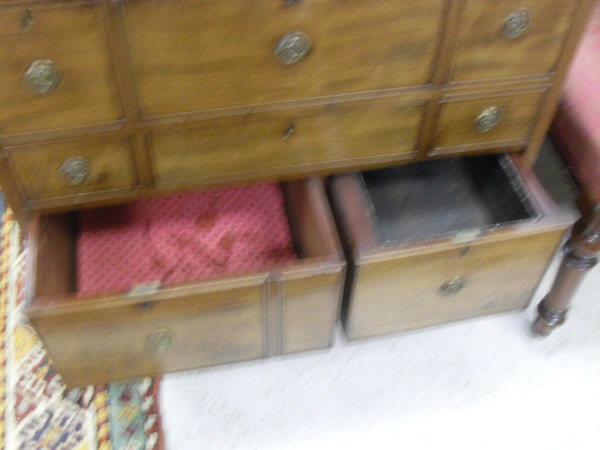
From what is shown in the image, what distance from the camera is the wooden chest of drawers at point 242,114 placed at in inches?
36.9

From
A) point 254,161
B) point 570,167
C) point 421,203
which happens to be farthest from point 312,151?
point 570,167

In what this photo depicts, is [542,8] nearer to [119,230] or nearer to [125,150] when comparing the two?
[125,150]

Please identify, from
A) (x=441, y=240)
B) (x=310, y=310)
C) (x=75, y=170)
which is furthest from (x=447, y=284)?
(x=75, y=170)

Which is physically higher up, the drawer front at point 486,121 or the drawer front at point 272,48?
the drawer front at point 272,48

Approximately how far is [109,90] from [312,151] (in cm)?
33

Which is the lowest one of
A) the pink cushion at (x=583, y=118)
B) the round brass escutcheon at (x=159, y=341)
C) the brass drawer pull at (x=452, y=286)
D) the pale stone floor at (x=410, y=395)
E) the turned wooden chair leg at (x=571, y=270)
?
the pale stone floor at (x=410, y=395)

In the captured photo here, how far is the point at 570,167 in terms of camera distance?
1176 millimetres

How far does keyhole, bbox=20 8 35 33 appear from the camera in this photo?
0.86 metres

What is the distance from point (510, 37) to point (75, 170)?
66 cm

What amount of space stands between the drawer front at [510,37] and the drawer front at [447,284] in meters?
0.26

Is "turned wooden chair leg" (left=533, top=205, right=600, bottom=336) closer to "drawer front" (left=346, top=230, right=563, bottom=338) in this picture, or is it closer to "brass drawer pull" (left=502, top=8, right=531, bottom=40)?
"drawer front" (left=346, top=230, right=563, bottom=338)

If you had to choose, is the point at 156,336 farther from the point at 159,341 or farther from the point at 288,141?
the point at 288,141

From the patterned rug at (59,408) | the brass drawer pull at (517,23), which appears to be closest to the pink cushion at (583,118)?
the brass drawer pull at (517,23)

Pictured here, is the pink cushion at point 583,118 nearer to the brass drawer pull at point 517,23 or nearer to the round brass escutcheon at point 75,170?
the brass drawer pull at point 517,23
